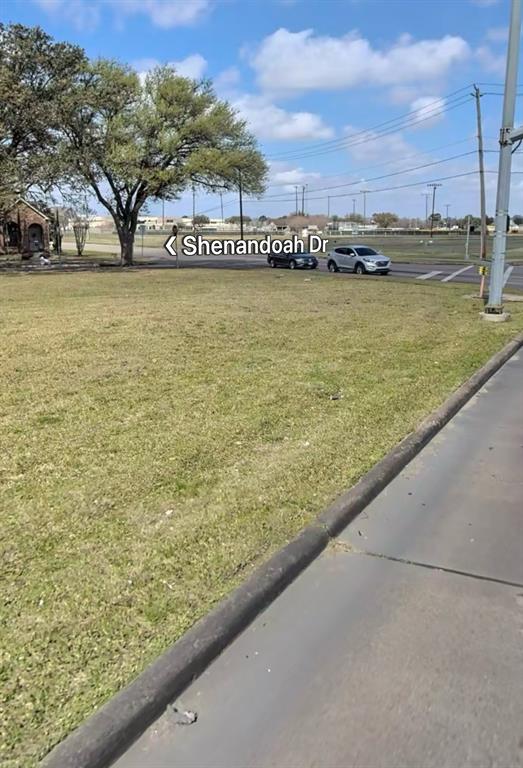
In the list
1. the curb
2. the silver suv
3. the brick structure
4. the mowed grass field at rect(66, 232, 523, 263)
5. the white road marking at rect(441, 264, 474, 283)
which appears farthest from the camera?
the brick structure

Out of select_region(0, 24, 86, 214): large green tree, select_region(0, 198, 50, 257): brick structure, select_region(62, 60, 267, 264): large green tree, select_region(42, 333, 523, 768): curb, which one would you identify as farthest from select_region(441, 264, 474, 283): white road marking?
select_region(0, 198, 50, 257): brick structure

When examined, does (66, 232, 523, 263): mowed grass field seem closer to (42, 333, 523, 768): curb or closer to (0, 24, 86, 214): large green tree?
(0, 24, 86, 214): large green tree

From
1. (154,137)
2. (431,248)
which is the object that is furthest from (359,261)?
(431,248)

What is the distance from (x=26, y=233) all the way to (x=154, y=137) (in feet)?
79.2

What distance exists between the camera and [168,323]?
1148cm

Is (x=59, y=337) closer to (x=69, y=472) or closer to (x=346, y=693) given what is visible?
(x=69, y=472)

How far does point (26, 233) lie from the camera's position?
54.1 m

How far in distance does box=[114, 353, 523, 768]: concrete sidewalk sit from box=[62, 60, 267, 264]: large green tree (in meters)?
32.4

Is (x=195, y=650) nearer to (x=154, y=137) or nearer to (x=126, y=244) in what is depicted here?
(x=154, y=137)

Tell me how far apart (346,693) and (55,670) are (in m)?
1.14

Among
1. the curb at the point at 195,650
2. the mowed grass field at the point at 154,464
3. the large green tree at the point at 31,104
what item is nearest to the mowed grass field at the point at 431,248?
the large green tree at the point at 31,104

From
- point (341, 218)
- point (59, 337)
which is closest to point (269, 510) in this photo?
point (59, 337)

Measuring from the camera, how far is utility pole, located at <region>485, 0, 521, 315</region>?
441 inches

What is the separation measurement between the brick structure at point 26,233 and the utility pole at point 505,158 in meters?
47.7
